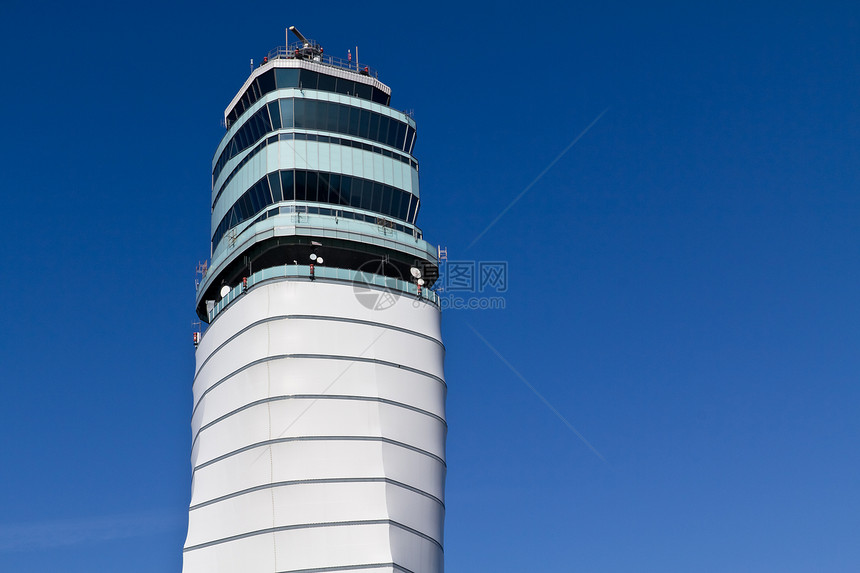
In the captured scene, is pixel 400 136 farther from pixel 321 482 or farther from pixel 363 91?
pixel 321 482

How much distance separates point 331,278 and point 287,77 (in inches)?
691

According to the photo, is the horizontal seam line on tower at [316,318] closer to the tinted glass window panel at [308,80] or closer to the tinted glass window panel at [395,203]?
the tinted glass window panel at [395,203]

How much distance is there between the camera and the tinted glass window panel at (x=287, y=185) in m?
71.6

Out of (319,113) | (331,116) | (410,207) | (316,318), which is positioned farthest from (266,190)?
(316,318)

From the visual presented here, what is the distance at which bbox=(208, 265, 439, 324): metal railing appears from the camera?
68375 millimetres

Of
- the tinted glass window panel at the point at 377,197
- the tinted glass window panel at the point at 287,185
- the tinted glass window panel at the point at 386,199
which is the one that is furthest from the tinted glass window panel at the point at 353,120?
the tinted glass window panel at the point at 287,185

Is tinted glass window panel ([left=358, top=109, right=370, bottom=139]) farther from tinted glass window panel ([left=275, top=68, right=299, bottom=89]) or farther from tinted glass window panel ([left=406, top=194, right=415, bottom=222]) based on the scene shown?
tinted glass window panel ([left=406, top=194, right=415, bottom=222])

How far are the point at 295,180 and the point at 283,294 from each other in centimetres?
906

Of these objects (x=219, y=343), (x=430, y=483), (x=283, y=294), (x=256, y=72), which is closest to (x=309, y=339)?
(x=283, y=294)

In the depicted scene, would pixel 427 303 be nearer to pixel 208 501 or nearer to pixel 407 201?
A: pixel 407 201

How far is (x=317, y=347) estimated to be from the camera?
66.2m

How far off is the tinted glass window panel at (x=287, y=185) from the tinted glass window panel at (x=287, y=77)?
335 inches

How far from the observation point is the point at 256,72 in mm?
78062

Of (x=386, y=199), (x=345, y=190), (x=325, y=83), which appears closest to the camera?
(x=345, y=190)
